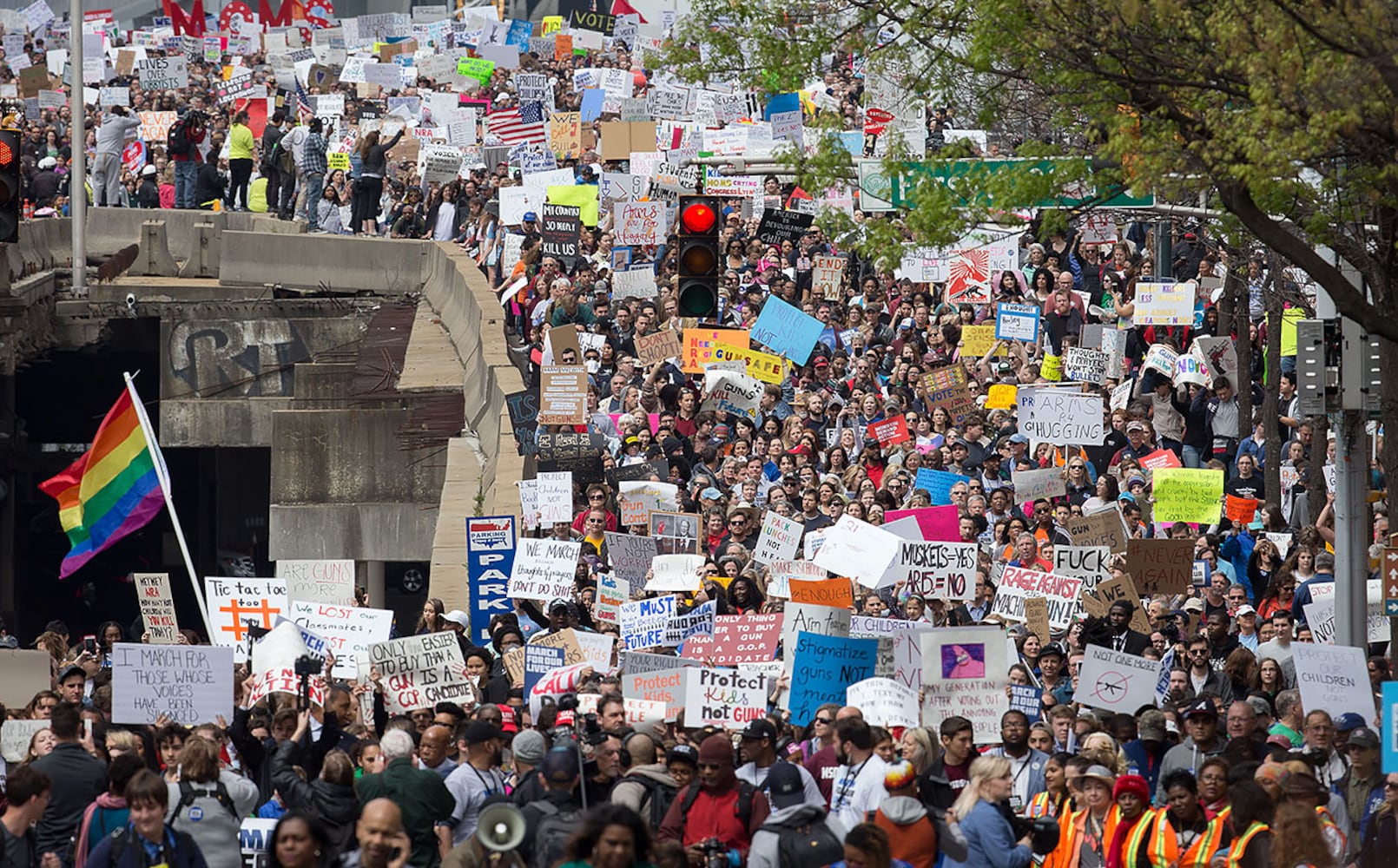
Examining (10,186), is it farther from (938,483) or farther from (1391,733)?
(938,483)

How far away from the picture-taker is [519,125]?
122ft

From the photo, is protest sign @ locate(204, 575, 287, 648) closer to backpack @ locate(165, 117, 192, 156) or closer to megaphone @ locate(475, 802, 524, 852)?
megaphone @ locate(475, 802, 524, 852)

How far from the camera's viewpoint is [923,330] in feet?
83.5

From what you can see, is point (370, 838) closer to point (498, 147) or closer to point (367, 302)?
point (367, 302)

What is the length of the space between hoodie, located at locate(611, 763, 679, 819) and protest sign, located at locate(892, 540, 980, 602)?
6466 mm

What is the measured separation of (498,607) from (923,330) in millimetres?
8236

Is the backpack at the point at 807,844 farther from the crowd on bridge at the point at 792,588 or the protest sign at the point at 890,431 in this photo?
the protest sign at the point at 890,431

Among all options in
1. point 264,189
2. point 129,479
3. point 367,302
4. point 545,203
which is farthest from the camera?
point 264,189

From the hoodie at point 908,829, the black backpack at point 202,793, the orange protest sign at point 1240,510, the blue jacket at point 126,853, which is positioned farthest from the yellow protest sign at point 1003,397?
the blue jacket at point 126,853

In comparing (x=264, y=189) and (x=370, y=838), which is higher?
(x=264, y=189)

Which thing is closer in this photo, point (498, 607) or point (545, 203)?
point (498, 607)

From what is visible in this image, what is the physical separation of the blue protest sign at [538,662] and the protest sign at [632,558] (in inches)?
162

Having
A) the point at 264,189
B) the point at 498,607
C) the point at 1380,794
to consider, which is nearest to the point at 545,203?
the point at 264,189

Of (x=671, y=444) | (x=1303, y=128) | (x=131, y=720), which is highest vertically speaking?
(x=1303, y=128)
